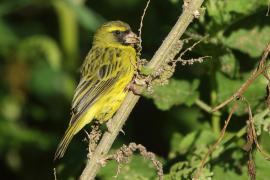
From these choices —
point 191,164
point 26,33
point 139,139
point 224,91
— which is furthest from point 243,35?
point 26,33

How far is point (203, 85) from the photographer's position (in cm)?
557

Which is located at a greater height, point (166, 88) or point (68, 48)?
point (68, 48)

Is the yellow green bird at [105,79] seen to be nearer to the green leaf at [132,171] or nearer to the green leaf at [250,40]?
the green leaf at [132,171]

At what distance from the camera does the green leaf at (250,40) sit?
5328 mm

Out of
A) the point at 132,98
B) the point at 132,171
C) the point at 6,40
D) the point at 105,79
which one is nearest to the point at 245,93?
the point at 132,171

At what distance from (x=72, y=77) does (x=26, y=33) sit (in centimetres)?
255

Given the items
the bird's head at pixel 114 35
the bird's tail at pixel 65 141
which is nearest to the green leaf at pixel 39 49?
the bird's head at pixel 114 35

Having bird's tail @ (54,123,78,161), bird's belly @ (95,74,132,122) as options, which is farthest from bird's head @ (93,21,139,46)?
bird's tail @ (54,123,78,161)

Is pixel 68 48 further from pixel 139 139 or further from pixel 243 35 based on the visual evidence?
pixel 243 35

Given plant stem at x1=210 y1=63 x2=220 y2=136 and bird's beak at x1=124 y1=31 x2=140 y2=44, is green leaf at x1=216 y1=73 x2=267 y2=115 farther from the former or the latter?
bird's beak at x1=124 y1=31 x2=140 y2=44

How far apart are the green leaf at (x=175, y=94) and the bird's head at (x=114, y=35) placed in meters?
0.94

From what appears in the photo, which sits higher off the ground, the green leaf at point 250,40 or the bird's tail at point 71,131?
the green leaf at point 250,40

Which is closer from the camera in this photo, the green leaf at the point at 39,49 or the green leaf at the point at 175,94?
the green leaf at the point at 175,94

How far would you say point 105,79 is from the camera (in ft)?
19.9
